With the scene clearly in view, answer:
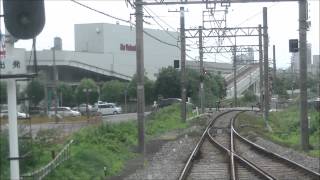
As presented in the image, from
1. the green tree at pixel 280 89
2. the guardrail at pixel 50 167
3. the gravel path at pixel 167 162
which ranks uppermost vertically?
the green tree at pixel 280 89

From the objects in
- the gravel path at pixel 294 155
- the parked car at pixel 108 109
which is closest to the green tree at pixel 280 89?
the parked car at pixel 108 109

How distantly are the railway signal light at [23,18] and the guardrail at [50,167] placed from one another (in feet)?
14.2

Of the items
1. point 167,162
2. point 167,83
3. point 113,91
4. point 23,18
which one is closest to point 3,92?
point 23,18

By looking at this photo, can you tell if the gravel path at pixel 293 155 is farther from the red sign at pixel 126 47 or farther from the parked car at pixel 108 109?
the red sign at pixel 126 47

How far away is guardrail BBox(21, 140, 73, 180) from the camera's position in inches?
414

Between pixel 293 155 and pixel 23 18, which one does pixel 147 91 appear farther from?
pixel 23 18

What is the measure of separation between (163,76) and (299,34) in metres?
56.5

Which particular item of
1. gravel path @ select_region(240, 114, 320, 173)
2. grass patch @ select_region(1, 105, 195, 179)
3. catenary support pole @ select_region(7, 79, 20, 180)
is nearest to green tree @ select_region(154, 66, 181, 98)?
grass patch @ select_region(1, 105, 195, 179)

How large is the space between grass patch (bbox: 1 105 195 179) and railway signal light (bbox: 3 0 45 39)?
2.60 metres

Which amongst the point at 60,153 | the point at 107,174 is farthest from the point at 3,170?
the point at 107,174

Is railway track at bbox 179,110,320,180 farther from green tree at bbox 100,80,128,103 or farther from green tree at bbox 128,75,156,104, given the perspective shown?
green tree at bbox 100,80,128,103

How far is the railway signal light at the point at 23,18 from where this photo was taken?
5230 mm

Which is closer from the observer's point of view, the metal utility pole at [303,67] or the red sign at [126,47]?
the metal utility pole at [303,67]

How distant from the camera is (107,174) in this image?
55.3ft
